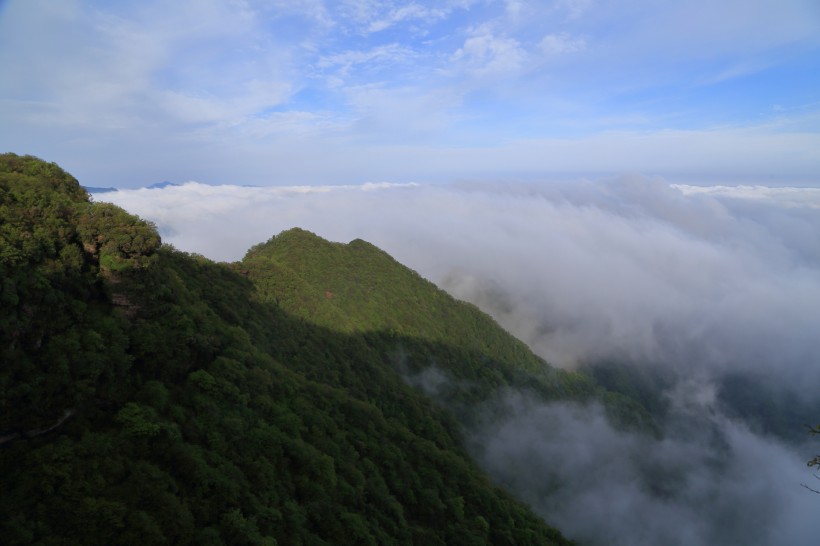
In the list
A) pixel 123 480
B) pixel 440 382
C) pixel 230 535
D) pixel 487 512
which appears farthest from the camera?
pixel 440 382

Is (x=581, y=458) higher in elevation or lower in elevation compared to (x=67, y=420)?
lower

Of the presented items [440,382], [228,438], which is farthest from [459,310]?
[228,438]

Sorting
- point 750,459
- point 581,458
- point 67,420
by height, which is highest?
point 67,420

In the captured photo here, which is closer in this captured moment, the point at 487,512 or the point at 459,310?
the point at 487,512

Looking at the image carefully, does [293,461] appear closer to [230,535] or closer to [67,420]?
[230,535]

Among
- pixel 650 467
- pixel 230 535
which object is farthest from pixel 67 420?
pixel 650 467

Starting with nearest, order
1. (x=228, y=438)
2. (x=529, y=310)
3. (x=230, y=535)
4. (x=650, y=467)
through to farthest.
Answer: (x=230, y=535) < (x=228, y=438) < (x=650, y=467) < (x=529, y=310)
